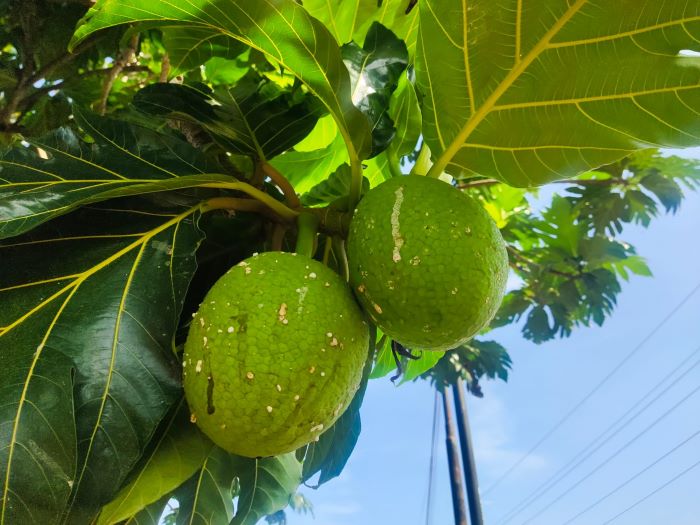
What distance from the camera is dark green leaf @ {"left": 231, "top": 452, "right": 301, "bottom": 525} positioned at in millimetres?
853

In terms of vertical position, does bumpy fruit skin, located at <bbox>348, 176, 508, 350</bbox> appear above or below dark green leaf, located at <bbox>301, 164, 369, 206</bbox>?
above

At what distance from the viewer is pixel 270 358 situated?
1.70 feet

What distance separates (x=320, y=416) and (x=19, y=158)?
16.6 inches

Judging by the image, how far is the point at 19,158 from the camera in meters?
0.64

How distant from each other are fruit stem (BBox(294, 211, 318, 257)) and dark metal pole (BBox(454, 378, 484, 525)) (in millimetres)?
2400

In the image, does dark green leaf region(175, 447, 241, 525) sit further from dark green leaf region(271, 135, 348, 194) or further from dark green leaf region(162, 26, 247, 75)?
dark green leaf region(162, 26, 247, 75)

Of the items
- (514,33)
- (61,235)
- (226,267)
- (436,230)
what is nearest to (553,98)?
(514,33)

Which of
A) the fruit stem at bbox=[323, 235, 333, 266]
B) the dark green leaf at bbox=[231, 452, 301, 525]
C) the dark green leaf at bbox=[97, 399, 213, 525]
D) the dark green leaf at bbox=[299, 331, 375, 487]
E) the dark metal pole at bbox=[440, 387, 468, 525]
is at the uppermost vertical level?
the fruit stem at bbox=[323, 235, 333, 266]

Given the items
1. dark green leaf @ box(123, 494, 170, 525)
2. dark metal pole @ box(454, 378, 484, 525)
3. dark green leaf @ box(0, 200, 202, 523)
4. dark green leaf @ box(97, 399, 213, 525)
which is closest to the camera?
dark green leaf @ box(0, 200, 202, 523)

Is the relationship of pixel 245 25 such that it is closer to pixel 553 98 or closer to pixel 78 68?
pixel 553 98

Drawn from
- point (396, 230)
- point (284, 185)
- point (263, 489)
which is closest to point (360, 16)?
point (284, 185)

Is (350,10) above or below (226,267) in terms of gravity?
above

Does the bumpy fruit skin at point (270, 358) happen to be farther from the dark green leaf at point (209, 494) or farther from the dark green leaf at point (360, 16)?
the dark green leaf at point (360, 16)

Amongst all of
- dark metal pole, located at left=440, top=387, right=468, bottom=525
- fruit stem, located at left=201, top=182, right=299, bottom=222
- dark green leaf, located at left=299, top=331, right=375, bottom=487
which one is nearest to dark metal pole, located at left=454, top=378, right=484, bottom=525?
dark metal pole, located at left=440, top=387, right=468, bottom=525
